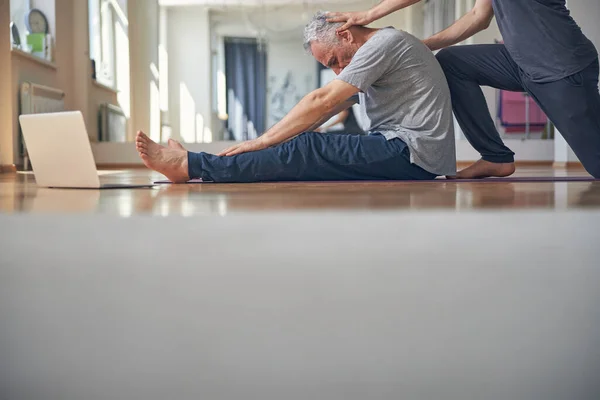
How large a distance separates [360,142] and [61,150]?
1035mm

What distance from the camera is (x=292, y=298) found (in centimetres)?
105

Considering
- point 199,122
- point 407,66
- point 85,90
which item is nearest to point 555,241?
point 407,66

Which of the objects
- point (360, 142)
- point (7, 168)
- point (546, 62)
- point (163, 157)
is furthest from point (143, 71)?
point (546, 62)

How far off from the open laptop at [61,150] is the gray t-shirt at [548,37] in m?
1.60

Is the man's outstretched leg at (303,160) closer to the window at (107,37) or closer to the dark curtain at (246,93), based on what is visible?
the dark curtain at (246,93)

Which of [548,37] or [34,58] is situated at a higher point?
[34,58]

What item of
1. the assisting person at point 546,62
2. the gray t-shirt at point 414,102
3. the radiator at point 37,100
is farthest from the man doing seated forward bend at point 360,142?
the radiator at point 37,100

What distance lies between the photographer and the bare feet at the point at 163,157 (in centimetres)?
244

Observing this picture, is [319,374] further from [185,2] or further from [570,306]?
[185,2]

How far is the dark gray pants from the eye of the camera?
8.10 feet

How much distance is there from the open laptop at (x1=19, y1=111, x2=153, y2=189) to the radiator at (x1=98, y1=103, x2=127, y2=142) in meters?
5.32

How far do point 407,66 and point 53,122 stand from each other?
1228mm

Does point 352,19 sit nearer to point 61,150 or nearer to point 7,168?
point 61,150

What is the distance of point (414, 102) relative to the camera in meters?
2.46
